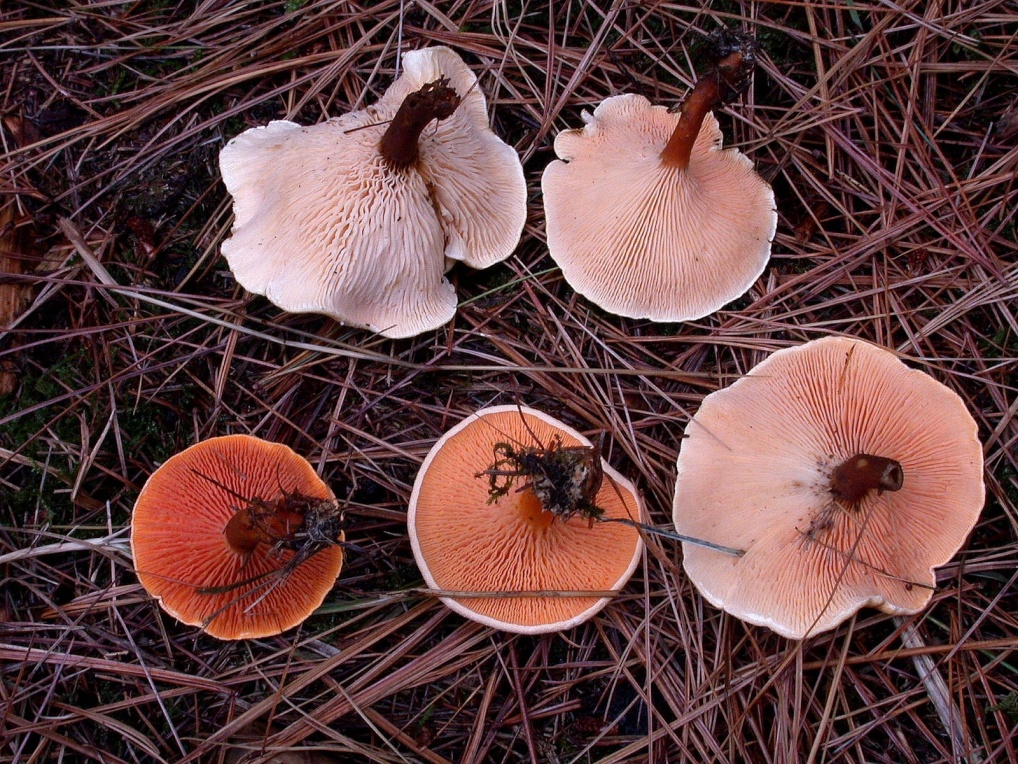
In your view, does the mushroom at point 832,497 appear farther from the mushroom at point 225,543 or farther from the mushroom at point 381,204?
the mushroom at point 225,543

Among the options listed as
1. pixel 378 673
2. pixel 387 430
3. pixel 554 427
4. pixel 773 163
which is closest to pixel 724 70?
pixel 773 163

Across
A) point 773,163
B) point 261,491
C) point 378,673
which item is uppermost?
point 773,163

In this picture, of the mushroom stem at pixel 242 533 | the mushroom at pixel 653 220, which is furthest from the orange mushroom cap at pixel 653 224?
the mushroom stem at pixel 242 533

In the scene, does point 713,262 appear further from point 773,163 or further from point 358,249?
point 358,249

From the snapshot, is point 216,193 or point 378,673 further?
point 216,193

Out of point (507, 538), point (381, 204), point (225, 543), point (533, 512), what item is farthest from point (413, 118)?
point (225, 543)

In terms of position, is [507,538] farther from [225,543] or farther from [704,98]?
[704,98]

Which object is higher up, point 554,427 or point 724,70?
point 724,70

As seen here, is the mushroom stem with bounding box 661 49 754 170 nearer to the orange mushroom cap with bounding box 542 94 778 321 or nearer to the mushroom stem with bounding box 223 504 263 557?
the orange mushroom cap with bounding box 542 94 778 321
